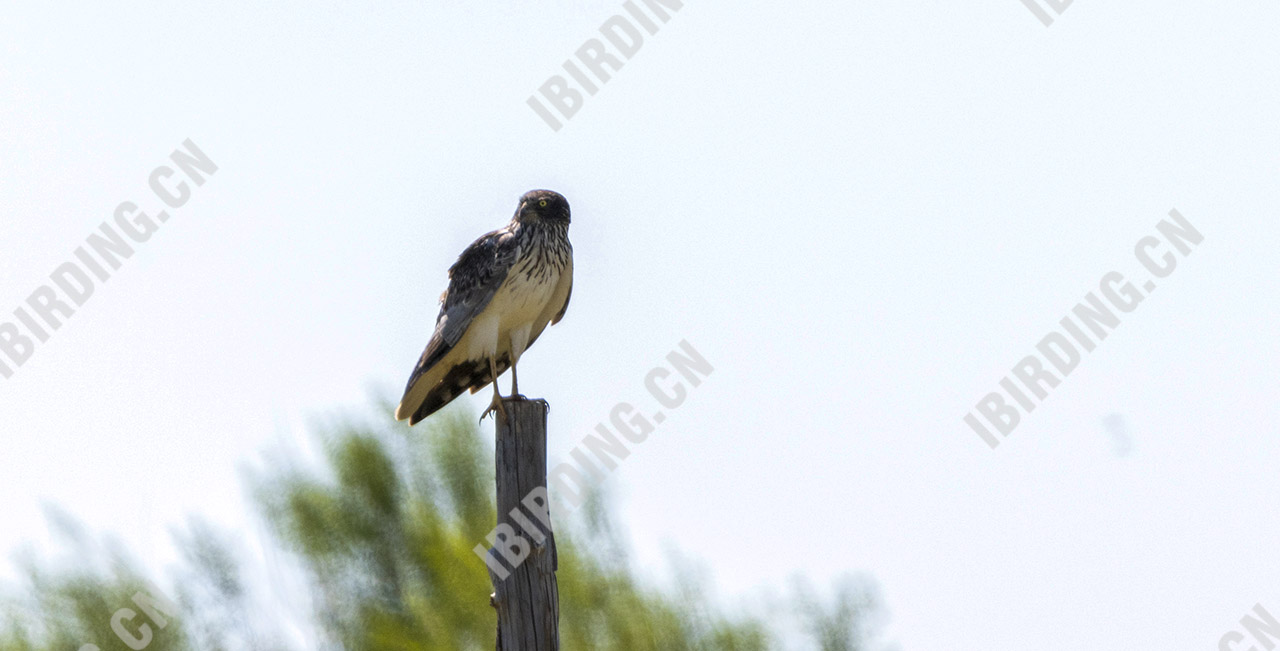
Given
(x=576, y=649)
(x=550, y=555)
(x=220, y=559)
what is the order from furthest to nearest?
(x=220, y=559)
(x=576, y=649)
(x=550, y=555)

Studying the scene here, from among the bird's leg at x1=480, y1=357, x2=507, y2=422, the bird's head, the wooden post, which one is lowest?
the wooden post

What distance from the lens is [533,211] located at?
6.50 m

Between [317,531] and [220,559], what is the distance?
23.9 inches

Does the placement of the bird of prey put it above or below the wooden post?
above

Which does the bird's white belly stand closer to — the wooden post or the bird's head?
the bird's head

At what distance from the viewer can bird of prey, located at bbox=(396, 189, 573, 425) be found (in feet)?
20.7

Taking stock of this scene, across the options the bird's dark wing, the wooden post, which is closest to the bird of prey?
the bird's dark wing

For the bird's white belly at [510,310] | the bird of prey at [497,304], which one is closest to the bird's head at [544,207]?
the bird of prey at [497,304]

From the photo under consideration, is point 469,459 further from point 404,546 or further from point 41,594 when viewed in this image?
point 41,594

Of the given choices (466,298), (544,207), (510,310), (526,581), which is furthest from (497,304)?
(526,581)

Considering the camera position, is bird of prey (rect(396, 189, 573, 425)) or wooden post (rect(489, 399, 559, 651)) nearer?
wooden post (rect(489, 399, 559, 651))

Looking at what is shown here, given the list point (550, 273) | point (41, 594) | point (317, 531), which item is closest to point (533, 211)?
point (550, 273)

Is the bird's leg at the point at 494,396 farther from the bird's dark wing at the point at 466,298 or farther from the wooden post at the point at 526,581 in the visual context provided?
the wooden post at the point at 526,581

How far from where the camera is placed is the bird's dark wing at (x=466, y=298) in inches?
248
